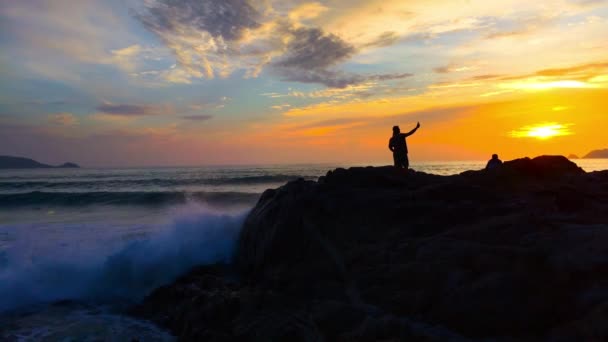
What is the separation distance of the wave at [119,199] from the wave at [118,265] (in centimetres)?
1505

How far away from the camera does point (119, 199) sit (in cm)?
2666

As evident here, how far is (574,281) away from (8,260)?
1159 cm

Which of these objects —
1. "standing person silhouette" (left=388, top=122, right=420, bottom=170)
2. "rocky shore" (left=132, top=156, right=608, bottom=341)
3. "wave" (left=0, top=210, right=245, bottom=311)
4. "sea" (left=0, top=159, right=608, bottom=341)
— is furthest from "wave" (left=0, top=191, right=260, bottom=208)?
"rocky shore" (left=132, top=156, right=608, bottom=341)

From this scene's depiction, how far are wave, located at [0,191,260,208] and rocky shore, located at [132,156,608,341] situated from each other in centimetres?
1785

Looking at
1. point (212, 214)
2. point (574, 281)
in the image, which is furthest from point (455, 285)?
point (212, 214)

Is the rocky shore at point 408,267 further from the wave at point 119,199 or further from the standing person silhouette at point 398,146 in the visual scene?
the wave at point 119,199

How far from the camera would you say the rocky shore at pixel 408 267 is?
3.72m

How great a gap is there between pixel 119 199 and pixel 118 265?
20.0 metres

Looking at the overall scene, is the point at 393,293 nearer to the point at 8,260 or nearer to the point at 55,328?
the point at 55,328

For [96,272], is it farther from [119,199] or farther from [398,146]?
[119,199]

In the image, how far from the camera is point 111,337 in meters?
5.80

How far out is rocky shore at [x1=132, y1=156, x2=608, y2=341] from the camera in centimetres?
372

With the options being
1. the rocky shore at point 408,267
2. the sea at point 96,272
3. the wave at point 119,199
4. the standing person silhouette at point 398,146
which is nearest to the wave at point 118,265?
the sea at point 96,272

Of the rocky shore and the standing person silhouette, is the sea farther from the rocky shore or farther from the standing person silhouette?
the standing person silhouette
